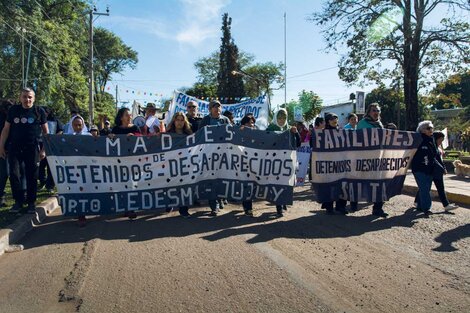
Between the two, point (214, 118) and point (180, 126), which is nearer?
point (180, 126)

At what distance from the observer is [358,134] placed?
793 centimetres

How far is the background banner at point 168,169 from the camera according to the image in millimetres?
6820

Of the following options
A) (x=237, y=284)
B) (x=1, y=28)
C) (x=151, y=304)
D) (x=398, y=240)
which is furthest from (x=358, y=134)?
(x=1, y=28)

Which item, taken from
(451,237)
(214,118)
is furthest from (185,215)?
(451,237)

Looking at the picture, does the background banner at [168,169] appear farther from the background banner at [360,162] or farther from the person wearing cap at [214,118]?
the background banner at [360,162]

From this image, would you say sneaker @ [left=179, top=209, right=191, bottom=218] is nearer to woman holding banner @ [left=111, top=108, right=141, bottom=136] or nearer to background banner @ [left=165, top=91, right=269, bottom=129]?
woman holding banner @ [left=111, top=108, right=141, bottom=136]

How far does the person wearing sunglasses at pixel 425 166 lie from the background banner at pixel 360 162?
0.56ft

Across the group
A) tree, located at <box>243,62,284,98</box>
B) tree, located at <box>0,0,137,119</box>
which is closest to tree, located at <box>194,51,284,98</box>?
tree, located at <box>243,62,284,98</box>

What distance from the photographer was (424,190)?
7512mm

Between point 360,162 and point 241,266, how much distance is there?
161 inches

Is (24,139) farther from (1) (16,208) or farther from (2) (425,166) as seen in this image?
(2) (425,166)

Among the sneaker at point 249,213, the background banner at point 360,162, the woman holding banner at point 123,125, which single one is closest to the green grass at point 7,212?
the woman holding banner at point 123,125

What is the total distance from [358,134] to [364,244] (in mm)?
2847

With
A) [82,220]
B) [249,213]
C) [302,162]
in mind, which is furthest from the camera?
[302,162]
